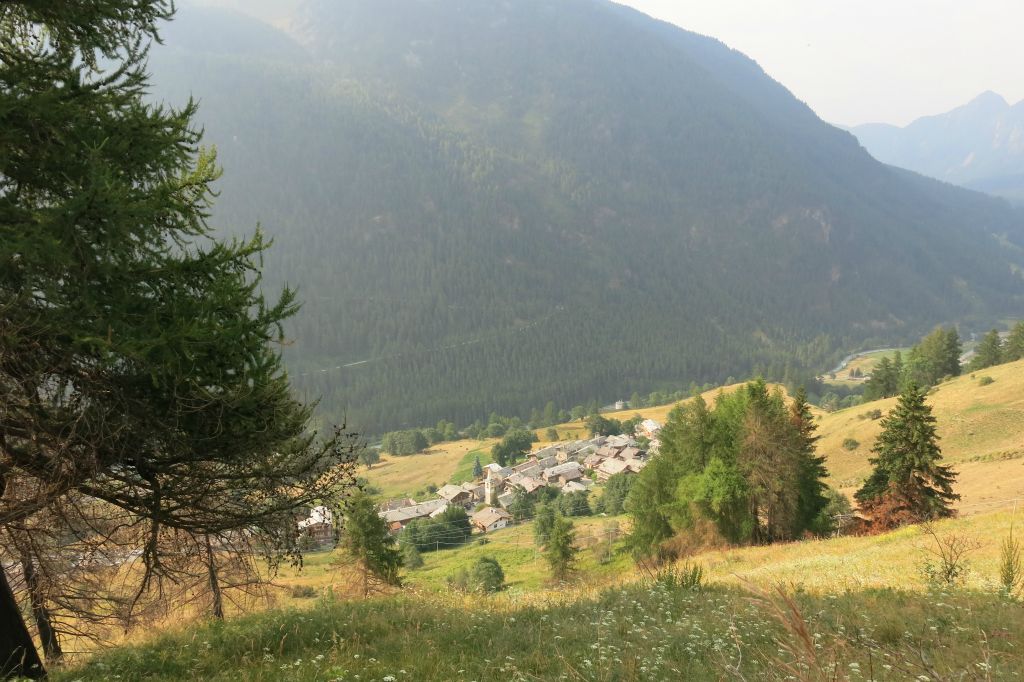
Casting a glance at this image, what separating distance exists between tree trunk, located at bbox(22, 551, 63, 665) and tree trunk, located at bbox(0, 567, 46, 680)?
7.49 feet

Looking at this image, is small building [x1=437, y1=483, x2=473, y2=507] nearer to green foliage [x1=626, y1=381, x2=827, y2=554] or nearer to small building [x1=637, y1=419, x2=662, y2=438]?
small building [x1=637, y1=419, x2=662, y2=438]

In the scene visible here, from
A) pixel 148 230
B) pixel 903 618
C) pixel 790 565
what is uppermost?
pixel 148 230

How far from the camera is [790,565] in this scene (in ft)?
50.5

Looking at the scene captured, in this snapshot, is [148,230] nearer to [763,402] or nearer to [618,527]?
[763,402]

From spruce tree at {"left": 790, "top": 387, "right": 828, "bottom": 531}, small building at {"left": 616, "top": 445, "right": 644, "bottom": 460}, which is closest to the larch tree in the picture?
spruce tree at {"left": 790, "top": 387, "right": 828, "bottom": 531}

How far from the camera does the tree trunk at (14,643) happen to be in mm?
6344

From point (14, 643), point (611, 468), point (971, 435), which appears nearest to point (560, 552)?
point (14, 643)

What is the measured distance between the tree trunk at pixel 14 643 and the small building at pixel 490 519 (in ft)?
227

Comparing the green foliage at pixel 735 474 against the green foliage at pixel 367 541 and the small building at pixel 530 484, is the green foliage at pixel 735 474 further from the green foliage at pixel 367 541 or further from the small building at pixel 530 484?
the small building at pixel 530 484

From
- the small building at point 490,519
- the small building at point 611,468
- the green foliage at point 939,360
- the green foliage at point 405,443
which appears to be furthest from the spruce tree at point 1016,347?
the green foliage at point 405,443

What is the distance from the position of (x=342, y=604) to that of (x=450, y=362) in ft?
613

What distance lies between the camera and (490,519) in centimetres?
7412

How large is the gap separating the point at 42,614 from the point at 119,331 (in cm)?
692

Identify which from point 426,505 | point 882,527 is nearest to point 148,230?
point 882,527
